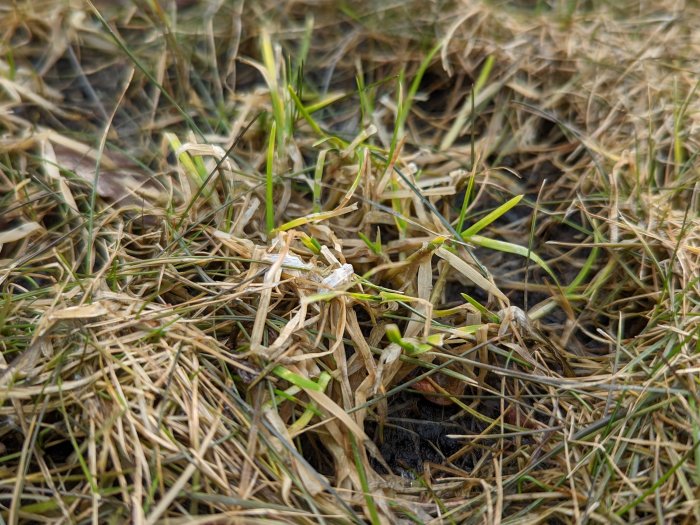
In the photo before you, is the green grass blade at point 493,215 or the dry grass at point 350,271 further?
the green grass blade at point 493,215

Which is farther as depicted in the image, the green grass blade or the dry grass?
the green grass blade

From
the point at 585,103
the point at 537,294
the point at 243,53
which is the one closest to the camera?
the point at 537,294

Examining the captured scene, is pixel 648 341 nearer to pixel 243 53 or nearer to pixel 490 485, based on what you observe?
pixel 490 485

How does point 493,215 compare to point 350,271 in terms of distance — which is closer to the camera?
point 350,271

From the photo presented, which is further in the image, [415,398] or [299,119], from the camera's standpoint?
[299,119]

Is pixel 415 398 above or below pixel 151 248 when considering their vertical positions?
below

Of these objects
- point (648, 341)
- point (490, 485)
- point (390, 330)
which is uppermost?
point (390, 330)

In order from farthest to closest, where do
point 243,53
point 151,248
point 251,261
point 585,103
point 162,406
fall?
point 243,53 < point 585,103 < point 151,248 < point 251,261 < point 162,406

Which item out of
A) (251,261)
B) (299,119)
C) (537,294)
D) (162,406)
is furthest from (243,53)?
(162,406)
